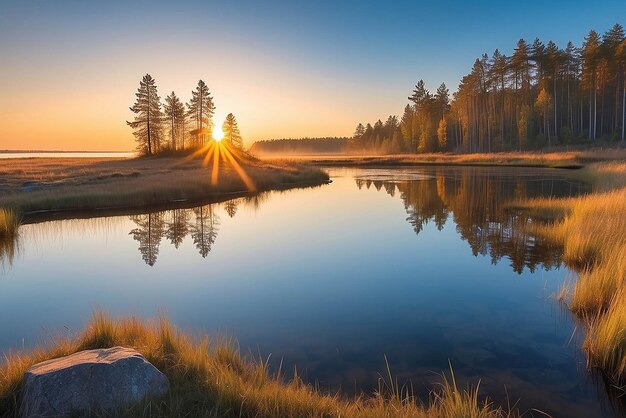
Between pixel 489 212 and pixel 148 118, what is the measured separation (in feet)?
189

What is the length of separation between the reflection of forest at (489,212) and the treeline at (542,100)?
121ft

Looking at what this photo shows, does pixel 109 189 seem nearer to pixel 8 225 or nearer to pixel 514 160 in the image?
pixel 8 225

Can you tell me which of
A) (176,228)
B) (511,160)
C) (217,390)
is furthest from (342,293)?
(511,160)

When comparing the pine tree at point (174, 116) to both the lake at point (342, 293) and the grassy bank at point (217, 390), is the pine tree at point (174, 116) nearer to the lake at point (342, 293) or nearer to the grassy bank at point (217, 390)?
the lake at point (342, 293)

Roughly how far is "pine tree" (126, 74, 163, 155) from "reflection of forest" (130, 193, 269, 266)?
4405cm

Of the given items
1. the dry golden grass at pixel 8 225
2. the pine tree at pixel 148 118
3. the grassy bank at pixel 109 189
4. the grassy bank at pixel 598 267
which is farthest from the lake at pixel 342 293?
the pine tree at pixel 148 118

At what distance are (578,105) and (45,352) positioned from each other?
8578cm

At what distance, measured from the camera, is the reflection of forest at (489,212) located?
13359 millimetres

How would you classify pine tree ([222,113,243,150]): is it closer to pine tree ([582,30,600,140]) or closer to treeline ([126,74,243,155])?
treeline ([126,74,243,155])

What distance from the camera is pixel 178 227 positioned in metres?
19.8

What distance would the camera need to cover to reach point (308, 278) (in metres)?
11.6

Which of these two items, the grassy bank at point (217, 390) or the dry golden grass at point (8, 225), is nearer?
the grassy bank at point (217, 390)

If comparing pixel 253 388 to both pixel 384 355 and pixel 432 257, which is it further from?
pixel 432 257

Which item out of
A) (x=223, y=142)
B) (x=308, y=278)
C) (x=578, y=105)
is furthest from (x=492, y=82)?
(x=308, y=278)
